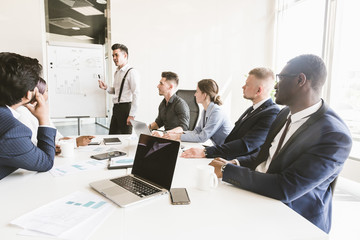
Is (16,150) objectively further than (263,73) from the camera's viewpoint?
No

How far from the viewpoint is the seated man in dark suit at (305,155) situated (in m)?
0.95

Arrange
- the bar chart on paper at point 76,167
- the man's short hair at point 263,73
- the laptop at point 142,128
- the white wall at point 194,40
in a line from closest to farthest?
the bar chart on paper at point 76,167
the man's short hair at point 263,73
the laptop at point 142,128
the white wall at point 194,40

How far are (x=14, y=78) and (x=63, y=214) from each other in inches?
27.0

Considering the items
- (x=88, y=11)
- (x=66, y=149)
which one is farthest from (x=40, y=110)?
(x=88, y=11)

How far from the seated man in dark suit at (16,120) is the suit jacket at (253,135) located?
1.04 meters

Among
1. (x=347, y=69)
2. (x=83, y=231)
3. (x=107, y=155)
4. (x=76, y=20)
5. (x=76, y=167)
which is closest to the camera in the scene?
(x=83, y=231)

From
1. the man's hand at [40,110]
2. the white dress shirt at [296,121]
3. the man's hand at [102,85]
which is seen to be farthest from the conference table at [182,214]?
the man's hand at [102,85]

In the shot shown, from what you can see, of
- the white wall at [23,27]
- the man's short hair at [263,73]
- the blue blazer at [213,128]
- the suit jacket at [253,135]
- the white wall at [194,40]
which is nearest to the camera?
the suit jacket at [253,135]

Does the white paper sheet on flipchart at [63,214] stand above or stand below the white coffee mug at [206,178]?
below

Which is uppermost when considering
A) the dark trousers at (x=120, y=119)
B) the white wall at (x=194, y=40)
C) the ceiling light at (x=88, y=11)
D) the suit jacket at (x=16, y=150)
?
the ceiling light at (x=88, y=11)

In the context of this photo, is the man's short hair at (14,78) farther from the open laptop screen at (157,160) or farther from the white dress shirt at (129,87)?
the white dress shirt at (129,87)

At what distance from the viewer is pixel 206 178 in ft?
3.44

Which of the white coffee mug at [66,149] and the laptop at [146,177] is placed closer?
the laptop at [146,177]

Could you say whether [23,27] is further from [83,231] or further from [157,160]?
[83,231]
